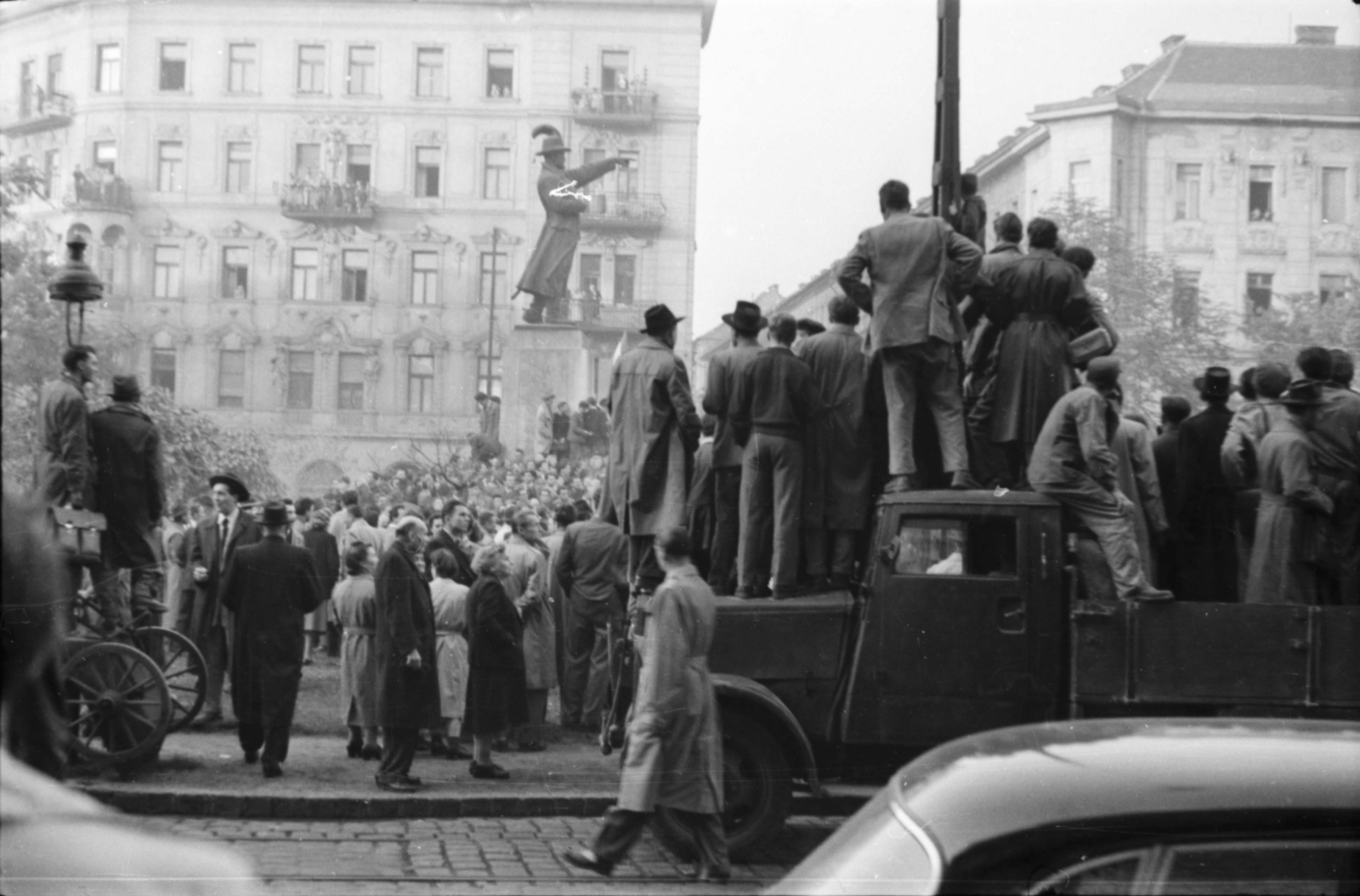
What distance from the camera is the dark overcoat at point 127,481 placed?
725 cm

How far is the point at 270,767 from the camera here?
8.34 metres

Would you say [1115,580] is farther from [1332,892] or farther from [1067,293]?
[1332,892]

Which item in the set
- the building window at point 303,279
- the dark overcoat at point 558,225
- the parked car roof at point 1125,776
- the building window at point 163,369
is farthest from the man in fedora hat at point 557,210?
the parked car roof at point 1125,776

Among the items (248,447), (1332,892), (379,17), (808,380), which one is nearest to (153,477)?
(248,447)

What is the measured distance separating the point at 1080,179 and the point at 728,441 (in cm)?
279

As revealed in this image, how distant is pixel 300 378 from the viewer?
7570 mm

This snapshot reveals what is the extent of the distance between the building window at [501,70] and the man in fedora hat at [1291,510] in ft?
13.9

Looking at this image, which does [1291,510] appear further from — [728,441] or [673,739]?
[673,739]

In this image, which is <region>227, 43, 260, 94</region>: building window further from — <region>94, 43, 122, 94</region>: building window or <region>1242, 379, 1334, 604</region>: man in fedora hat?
<region>1242, 379, 1334, 604</region>: man in fedora hat

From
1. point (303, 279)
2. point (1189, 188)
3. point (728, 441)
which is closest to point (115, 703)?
point (303, 279)

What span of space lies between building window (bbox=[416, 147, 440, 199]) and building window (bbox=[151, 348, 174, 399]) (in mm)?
1544

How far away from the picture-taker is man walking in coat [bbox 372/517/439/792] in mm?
8570

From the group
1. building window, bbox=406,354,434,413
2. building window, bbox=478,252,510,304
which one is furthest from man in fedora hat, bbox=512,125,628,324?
building window, bbox=406,354,434,413

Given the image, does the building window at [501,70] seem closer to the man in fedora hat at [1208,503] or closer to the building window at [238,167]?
the building window at [238,167]
